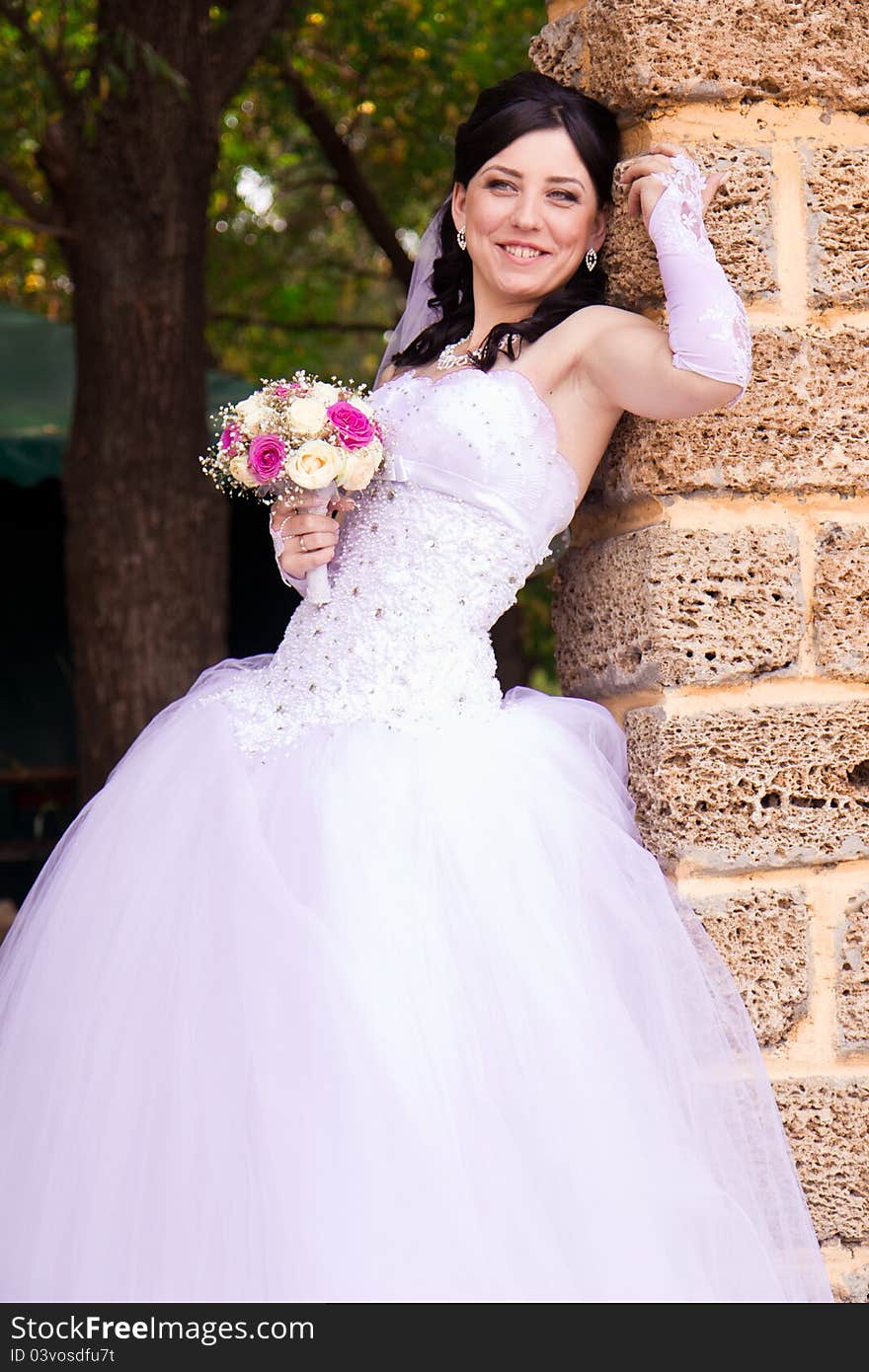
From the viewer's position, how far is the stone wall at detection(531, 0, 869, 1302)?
7.98 ft

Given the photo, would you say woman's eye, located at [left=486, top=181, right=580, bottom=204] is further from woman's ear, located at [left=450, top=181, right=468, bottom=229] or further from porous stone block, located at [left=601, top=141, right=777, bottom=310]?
porous stone block, located at [left=601, top=141, right=777, bottom=310]

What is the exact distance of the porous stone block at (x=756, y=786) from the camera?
2.44m

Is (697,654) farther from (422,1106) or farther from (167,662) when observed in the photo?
(167,662)

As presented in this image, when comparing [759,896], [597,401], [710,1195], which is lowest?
[710,1195]

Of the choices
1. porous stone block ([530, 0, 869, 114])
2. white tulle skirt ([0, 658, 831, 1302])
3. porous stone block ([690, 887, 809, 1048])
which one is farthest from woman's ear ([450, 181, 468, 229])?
porous stone block ([690, 887, 809, 1048])

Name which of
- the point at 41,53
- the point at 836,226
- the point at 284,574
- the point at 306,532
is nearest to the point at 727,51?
the point at 836,226

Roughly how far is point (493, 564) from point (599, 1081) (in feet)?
3.21

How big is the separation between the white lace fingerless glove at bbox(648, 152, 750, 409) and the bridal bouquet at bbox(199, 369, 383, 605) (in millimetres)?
571

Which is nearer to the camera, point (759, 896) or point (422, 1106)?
point (422, 1106)

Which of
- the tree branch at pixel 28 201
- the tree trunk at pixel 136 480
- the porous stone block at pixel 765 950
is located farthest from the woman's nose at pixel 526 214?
the tree branch at pixel 28 201

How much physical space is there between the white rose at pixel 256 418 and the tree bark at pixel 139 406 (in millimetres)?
2899

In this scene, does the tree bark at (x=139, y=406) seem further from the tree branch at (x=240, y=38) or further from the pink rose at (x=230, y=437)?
the pink rose at (x=230, y=437)

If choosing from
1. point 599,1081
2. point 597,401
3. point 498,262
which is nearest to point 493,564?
point 597,401

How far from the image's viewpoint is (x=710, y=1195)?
7.05 ft
